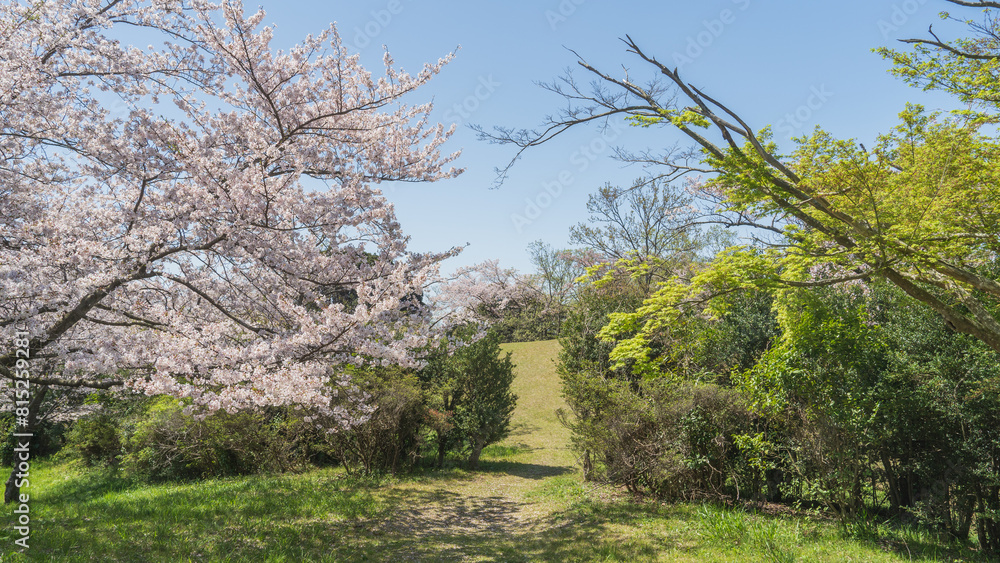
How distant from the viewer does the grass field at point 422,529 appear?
18.6 ft

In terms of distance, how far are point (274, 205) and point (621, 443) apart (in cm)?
754

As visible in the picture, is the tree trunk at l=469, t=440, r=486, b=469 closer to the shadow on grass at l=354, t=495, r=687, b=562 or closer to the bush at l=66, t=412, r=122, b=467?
the shadow on grass at l=354, t=495, r=687, b=562

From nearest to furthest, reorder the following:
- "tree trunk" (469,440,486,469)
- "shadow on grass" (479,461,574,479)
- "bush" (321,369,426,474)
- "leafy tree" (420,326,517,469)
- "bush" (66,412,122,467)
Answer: "bush" (321,369,426,474) → "shadow on grass" (479,461,574,479) → "leafy tree" (420,326,517,469) → "tree trunk" (469,440,486,469) → "bush" (66,412,122,467)

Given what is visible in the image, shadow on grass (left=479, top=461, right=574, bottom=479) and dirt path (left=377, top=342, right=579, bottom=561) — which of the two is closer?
dirt path (left=377, top=342, right=579, bottom=561)

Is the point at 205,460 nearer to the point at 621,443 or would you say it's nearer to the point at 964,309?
the point at 621,443

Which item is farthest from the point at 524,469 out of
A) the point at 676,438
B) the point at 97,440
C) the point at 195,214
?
the point at 97,440

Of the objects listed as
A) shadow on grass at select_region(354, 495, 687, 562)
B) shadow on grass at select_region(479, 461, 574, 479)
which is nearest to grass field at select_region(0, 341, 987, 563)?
shadow on grass at select_region(354, 495, 687, 562)

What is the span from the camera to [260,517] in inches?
289

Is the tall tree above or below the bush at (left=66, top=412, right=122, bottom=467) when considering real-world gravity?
above

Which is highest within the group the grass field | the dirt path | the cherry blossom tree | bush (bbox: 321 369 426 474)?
the cherry blossom tree

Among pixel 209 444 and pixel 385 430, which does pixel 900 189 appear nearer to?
pixel 385 430

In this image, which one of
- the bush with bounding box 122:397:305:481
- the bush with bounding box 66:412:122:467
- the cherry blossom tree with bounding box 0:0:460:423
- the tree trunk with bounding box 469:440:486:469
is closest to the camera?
the cherry blossom tree with bounding box 0:0:460:423

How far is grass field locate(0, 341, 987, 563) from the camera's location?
5.67m

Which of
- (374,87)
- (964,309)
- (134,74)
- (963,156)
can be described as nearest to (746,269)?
(963,156)
